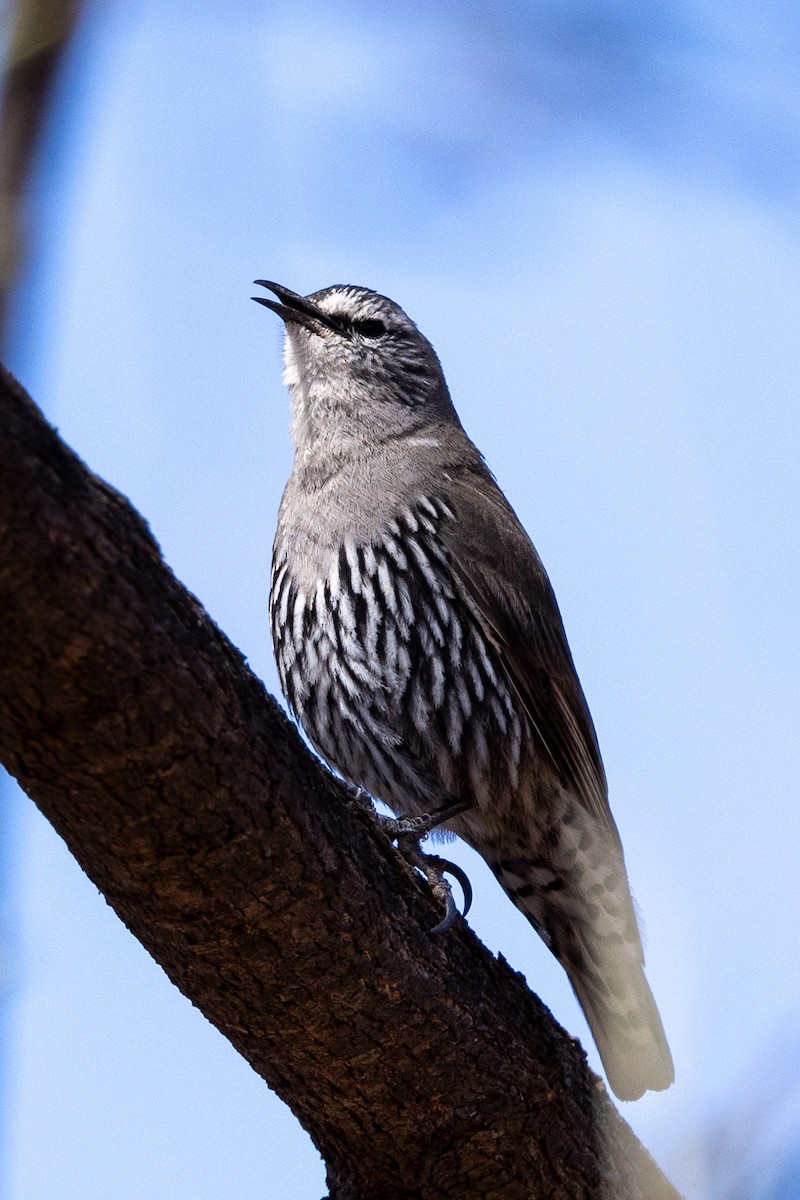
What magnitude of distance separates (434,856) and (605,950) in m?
0.96

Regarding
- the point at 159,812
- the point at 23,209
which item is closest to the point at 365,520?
the point at 159,812

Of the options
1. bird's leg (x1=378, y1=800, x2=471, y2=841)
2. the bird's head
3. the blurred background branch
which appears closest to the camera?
the blurred background branch

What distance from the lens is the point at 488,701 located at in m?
5.24

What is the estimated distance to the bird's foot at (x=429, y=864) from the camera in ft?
14.3

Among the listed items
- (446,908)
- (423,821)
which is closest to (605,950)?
(423,821)

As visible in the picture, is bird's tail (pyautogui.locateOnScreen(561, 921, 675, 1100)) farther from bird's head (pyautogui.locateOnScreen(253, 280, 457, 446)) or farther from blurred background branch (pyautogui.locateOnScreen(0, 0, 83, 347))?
blurred background branch (pyautogui.locateOnScreen(0, 0, 83, 347))

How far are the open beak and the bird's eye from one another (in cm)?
9

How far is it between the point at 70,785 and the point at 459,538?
2517 millimetres

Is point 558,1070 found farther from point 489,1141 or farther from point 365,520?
point 365,520

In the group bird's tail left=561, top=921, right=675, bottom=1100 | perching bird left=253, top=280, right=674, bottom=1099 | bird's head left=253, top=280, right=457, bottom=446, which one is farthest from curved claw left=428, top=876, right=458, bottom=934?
bird's head left=253, top=280, right=457, bottom=446

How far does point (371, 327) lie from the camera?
6.38 meters

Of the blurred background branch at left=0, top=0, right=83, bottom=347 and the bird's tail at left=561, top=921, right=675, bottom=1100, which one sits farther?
the bird's tail at left=561, top=921, right=675, bottom=1100

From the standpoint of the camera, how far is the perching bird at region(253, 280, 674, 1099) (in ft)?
16.9

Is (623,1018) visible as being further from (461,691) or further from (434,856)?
(461,691)
